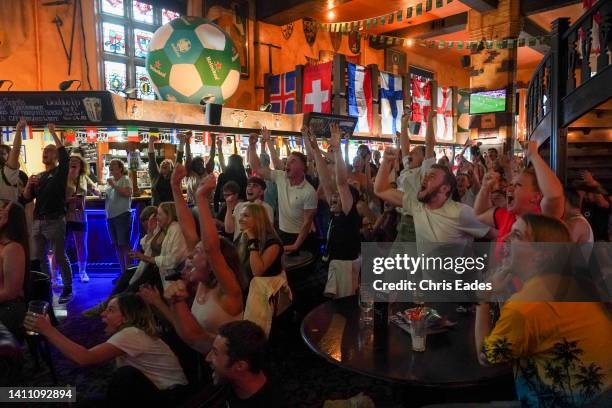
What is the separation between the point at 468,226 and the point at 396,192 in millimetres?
669

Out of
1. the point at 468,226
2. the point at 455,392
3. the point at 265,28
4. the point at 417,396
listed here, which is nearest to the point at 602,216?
the point at 468,226

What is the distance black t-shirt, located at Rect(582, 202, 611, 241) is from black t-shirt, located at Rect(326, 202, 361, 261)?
7.61 ft

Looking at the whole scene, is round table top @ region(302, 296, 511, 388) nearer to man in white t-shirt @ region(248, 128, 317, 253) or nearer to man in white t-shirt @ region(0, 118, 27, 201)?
man in white t-shirt @ region(248, 128, 317, 253)

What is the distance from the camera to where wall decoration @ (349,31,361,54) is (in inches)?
511

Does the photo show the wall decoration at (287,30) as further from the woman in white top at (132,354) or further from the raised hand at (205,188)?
the woman in white top at (132,354)

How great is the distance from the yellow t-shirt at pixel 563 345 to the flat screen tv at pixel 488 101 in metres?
10.3

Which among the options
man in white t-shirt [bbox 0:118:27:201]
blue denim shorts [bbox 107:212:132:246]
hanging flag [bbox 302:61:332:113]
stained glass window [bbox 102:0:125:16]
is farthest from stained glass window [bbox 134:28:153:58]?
man in white t-shirt [bbox 0:118:27:201]

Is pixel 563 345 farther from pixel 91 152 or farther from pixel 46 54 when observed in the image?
pixel 46 54

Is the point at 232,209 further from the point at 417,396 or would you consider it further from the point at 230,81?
the point at 230,81

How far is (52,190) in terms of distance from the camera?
15.0 feet

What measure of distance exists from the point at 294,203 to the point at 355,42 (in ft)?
34.0

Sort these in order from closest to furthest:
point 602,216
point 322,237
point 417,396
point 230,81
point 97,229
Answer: point 417,396 → point 602,216 → point 322,237 → point 97,229 → point 230,81

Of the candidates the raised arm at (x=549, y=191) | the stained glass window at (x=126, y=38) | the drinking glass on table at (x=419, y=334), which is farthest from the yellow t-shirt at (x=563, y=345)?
the stained glass window at (x=126, y=38)

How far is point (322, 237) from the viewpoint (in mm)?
5227
